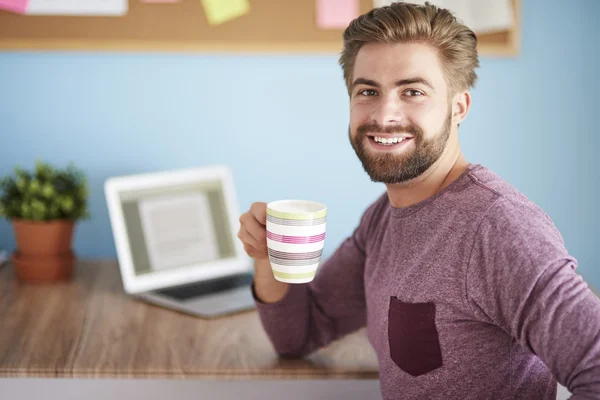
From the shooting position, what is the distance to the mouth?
1.07 m

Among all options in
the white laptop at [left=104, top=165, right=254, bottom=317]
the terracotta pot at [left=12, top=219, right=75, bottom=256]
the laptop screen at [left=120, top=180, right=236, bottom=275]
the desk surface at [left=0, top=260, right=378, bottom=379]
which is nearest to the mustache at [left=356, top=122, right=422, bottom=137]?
→ the desk surface at [left=0, top=260, right=378, bottom=379]

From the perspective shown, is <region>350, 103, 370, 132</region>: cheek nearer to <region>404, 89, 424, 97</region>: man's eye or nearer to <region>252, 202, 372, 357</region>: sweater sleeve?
<region>404, 89, 424, 97</region>: man's eye

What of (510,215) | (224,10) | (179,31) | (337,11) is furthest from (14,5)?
(510,215)

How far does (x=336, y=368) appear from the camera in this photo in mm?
1259

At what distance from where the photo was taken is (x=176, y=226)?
1.69m

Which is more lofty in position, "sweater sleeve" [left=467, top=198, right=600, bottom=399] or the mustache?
the mustache

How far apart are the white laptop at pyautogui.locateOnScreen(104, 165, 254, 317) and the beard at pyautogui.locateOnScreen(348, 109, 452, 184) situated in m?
0.55

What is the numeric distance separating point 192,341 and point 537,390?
60 centimetres

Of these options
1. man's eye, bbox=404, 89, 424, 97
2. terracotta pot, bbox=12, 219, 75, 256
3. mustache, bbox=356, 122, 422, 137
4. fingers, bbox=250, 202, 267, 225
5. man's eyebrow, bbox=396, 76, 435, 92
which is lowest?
terracotta pot, bbox=12, 219, 75, 256

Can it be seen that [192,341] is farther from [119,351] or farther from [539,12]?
[539,12]

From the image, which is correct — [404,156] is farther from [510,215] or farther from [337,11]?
[337,11]

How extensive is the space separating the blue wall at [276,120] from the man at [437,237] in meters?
0.64

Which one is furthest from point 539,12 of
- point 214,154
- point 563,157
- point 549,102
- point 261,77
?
point 214,154

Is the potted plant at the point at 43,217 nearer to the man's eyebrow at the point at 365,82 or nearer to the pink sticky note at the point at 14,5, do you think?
the pink sticky note at the point at 14,5
